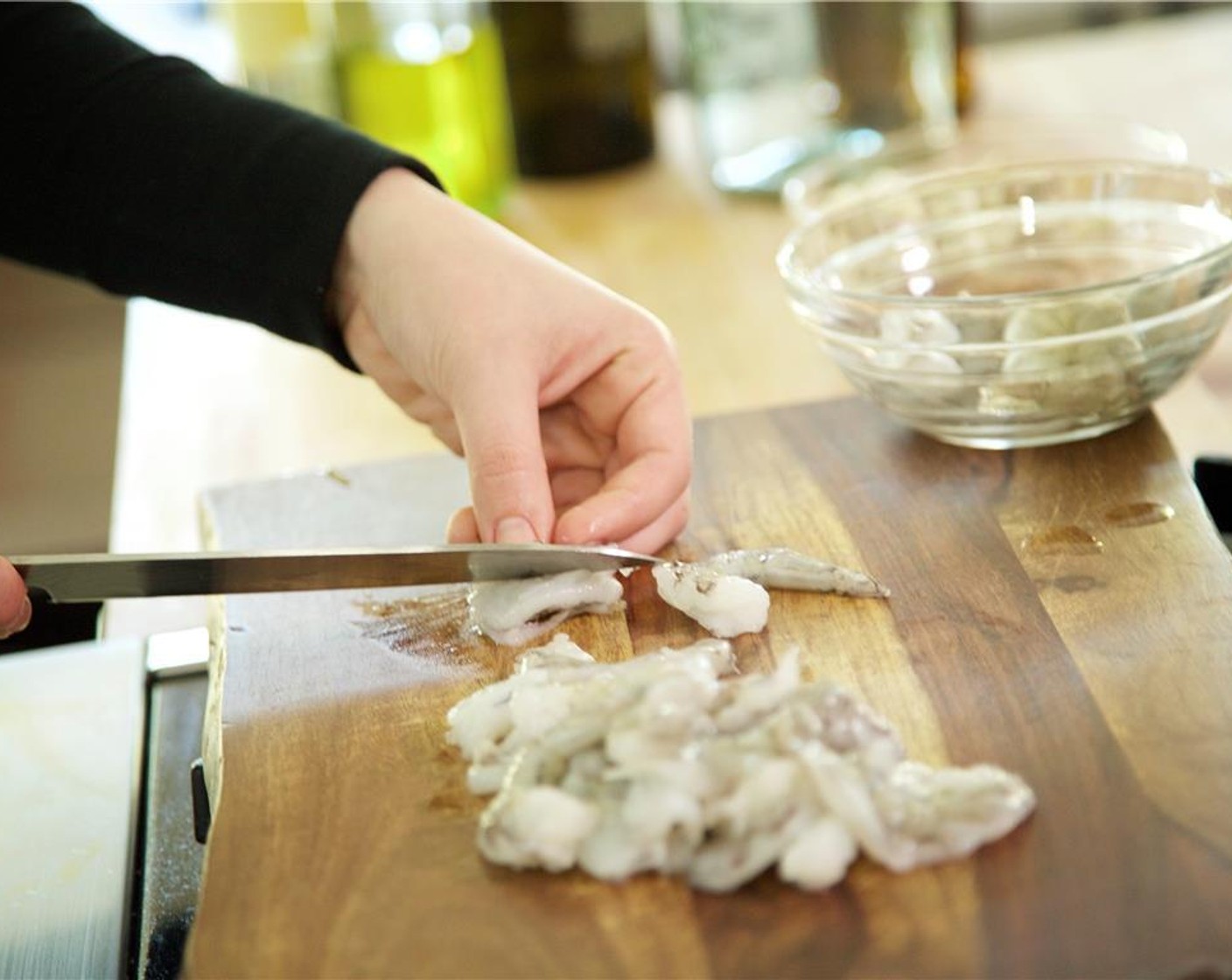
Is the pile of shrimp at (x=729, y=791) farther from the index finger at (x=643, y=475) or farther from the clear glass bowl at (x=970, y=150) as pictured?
the clear glass bowl at (x=970, y=150)

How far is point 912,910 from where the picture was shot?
0.72 metres

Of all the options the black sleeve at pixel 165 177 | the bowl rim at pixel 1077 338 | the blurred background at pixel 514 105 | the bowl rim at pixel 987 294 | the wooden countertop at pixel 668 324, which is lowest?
the wooden countertop at pixel 668 324

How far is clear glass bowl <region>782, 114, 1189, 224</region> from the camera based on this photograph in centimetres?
164

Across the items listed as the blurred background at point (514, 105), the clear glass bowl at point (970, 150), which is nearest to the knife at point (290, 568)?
the blurred background at point (514, 105)

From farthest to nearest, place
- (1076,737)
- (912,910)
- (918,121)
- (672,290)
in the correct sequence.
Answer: (918,121)
(672,290)
(1076,737)
(912,910)

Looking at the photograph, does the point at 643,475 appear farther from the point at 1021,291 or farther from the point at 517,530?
the point at 1021,291

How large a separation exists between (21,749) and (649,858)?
0.48 metres

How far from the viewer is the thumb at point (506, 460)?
1.02m

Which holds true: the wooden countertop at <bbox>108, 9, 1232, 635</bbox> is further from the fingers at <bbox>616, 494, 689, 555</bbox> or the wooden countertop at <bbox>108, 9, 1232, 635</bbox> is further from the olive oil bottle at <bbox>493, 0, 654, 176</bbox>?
the fingers at <bbox>616, 494, 689, 555</bbox>

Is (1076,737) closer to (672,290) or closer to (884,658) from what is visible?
(884,658)

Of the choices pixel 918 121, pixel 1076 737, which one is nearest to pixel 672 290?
pixel 918 121

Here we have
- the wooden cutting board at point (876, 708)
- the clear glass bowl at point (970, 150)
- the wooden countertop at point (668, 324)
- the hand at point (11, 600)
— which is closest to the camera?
the wooden cutting board at point (876, 708)

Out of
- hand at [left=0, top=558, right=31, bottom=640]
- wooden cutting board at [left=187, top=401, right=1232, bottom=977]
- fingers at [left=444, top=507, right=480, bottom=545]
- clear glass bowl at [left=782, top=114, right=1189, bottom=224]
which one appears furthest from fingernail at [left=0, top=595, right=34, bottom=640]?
clear glass bowl at [left=782, top=114, right=1189, bottom=224]

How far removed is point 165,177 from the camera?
1217mm
